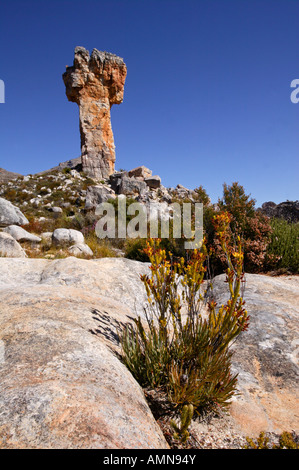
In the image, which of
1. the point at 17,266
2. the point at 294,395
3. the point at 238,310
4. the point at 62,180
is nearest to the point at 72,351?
the point at 238,310

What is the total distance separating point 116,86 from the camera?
2439 centimetres


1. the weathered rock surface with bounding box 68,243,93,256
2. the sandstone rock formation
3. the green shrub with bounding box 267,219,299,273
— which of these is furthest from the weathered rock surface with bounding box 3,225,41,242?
the sandstone rock formation

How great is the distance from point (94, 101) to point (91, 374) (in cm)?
2556

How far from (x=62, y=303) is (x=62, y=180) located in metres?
20.5

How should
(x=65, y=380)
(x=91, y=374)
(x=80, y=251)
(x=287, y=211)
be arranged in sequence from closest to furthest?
1. (x=65, y=380)
2. (x=91, y=374)
3. (x=80, y=251)
4. (x=287, y=211)

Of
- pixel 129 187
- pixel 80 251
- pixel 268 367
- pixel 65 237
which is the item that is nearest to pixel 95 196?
pixel 129 187

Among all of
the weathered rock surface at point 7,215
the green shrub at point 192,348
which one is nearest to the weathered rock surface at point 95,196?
the weathered rock surface at point 7,215

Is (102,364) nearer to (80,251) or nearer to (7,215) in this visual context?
(80,251)

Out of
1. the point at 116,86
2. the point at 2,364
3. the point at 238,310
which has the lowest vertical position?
the point at 2,364

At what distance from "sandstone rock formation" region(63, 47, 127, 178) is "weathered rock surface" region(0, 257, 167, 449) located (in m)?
21.7

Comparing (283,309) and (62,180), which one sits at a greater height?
(62,180)

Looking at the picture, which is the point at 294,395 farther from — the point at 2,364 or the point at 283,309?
the point at 2,364

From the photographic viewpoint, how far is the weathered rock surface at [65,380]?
1041mm

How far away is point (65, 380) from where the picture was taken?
4.31 feet
